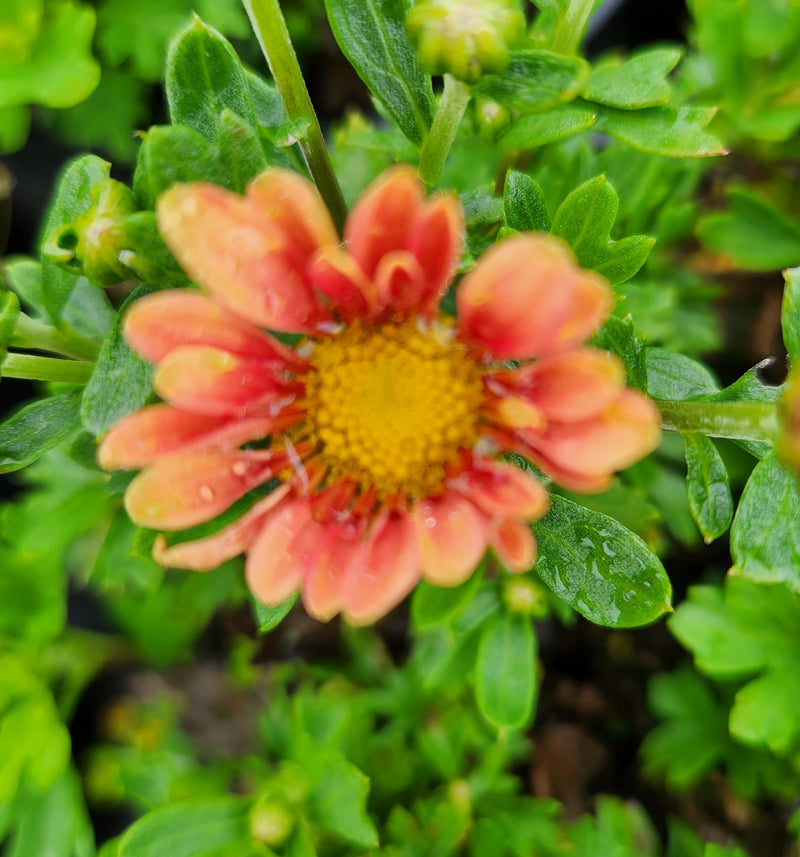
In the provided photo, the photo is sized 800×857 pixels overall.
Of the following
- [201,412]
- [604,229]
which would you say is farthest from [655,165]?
[201,412]

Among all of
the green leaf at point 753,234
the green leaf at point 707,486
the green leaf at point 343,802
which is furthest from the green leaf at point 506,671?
the green leaf at point 753,234

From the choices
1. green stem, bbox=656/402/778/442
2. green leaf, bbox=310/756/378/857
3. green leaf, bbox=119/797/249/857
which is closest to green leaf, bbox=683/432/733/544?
green stem, bbox=656/402/778/442

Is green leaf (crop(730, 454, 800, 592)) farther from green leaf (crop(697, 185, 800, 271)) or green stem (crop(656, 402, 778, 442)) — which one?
green leaf (crop(697, 185, 800, 271))

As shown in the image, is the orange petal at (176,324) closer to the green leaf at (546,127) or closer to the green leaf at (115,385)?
the green leaf at (115,385)

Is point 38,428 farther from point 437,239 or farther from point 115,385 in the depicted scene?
point 437,239

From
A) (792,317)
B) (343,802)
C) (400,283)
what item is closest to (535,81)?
(400,283)

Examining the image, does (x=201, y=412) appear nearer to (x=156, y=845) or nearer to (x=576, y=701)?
(x=156, y=845)
